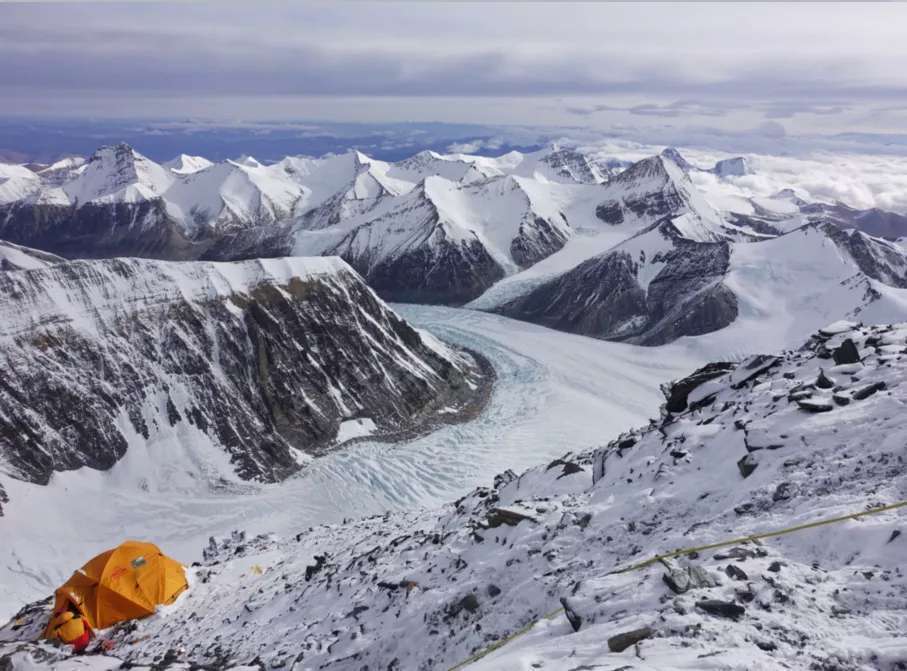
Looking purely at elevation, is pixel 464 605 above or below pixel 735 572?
below

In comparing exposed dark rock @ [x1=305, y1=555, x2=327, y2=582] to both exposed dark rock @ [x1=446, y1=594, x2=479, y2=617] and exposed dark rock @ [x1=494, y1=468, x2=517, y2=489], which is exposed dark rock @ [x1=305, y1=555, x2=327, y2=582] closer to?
exposed dark rock @ [x1=494, y1=468, x2=517, y2=489]

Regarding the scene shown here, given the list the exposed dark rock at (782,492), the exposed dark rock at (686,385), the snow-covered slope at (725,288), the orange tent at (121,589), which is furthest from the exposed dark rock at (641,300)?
the exposed dark rock at (782,492)

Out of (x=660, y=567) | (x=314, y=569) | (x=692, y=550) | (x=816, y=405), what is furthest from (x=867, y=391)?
(x=314, y=569)

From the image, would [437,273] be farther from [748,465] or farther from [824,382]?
[748,465]

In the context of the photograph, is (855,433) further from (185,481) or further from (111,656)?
(185,481)

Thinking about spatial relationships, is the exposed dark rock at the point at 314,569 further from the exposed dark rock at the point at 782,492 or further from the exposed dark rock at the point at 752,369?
the exposed dark rock at the point at 752,369
